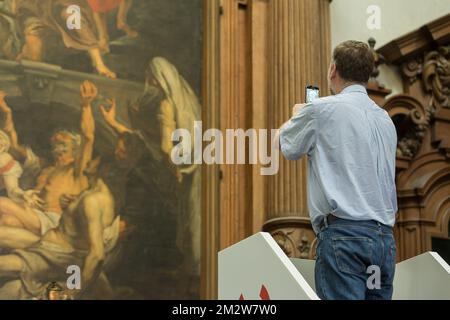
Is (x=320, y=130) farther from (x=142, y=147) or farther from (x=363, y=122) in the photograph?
(x=142, y=147)

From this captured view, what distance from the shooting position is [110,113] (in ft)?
24.1

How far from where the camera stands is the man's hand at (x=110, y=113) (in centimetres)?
733

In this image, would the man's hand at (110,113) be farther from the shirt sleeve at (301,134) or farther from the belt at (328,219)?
the belt at (328,219)

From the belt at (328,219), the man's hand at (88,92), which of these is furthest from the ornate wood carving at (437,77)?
the belt at (328,219)

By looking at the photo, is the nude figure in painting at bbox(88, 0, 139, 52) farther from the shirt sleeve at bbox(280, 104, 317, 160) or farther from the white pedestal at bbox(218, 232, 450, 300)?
the shirt sleeve at bbox(280, 104, 317, 160)

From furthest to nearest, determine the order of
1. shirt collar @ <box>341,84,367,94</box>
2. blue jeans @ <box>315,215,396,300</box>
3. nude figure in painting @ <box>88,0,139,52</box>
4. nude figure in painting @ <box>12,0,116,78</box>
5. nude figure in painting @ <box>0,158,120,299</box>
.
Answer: nude figure in painting @ <box>88,0,139,52</box>
nude figure in painting @ <box>12,0,116,78</box>
nude figure in painting @ <box>0,158,120,299</box>
shirt collar @ <box>341,84,367,94</box>
blue jeans @ <box>315,215,396,300</box>

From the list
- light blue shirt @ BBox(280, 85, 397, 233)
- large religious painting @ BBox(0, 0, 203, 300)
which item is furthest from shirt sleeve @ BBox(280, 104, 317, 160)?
large religious painting @ BBox(0, 0, 203, 300)

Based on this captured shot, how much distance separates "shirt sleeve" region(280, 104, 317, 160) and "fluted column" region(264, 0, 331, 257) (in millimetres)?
4036

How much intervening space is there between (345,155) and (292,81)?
4632mm

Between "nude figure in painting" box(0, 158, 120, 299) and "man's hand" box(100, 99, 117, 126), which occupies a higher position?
"man's hand" box(100, 99, 117, 126)

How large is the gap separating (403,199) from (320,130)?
18.4 ft

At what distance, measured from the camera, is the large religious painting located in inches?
269

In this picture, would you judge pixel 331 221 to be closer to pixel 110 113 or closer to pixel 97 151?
pixel 97 151
